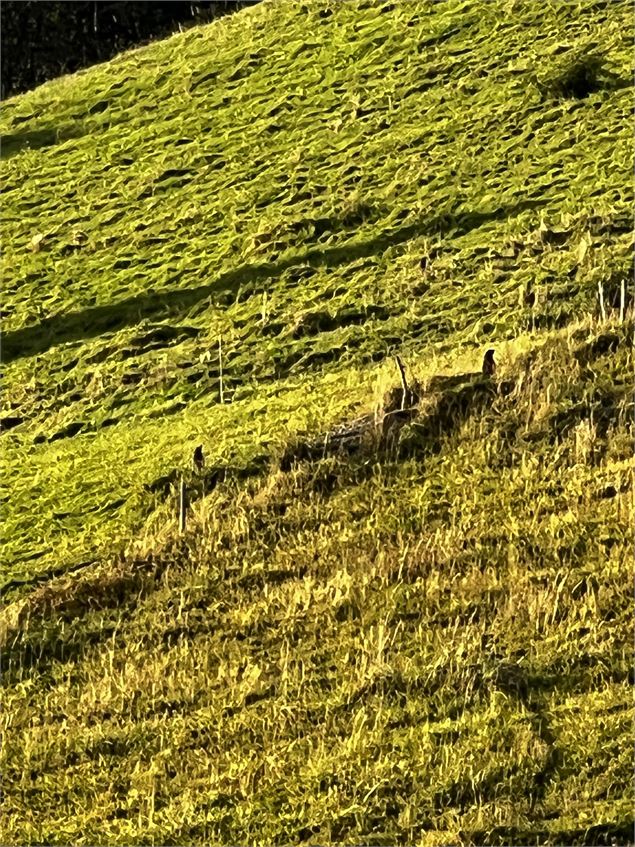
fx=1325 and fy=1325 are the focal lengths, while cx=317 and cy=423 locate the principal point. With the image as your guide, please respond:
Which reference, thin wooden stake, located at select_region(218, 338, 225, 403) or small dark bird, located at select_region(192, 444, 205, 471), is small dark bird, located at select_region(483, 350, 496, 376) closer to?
small dark bird, located at select_region(192, 444, 205, 471)

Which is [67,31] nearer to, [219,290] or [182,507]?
[219,290]

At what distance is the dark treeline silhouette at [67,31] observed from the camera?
3647cm

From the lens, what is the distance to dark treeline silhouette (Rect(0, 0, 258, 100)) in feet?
120

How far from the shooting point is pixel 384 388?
13422 mm

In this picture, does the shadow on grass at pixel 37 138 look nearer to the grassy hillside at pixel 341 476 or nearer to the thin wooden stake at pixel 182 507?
the grassy hillside at pixel 341 476

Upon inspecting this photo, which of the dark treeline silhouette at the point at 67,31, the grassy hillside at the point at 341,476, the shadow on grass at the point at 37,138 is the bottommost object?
the grassy hillside at the point at 341,476

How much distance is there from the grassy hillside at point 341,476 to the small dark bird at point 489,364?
137 millimetres

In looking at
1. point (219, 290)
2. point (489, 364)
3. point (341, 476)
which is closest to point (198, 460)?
point (341, 476)

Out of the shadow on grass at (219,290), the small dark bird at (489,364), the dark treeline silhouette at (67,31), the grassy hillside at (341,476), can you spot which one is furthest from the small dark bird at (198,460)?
the dark treeline silhouette at (67,31)

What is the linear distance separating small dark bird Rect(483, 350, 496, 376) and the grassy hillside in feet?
0.45

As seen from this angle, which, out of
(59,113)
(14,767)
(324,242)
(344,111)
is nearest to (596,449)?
(14,767)

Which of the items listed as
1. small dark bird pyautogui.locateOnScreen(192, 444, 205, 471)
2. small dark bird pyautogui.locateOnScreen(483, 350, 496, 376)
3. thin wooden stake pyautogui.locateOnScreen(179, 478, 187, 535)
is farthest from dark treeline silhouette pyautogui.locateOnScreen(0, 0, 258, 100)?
thin wooden stake pyautogui.locateOnScreen(179, 478, 187, 535)

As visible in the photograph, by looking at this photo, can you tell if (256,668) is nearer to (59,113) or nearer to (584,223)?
(584,223)

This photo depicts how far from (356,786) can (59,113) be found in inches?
913
